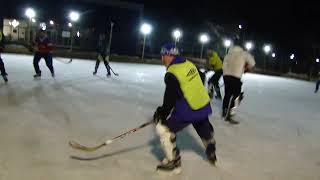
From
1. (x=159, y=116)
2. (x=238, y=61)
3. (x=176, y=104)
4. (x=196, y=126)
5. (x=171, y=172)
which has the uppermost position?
(x=238, y=61)

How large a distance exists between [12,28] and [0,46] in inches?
1157

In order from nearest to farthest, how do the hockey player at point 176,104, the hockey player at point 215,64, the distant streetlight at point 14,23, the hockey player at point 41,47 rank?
the hockey player at point 176,104
the hockey player at point 215,64
the hockey player at point 41,47
the distant streetlight at point 14,23

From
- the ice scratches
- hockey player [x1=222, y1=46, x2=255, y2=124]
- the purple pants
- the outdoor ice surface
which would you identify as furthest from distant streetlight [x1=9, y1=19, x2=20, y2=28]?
the purple pants

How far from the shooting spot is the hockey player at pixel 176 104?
5.39 m

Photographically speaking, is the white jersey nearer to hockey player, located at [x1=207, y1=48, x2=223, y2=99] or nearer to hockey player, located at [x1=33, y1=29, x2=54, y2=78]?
hockey player, located at [x1=207, y1=48, x2=223, y2=99]

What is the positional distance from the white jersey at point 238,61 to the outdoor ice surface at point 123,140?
1059 millimetres

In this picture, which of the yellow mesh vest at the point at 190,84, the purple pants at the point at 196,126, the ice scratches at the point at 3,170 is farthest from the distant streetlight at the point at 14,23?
the yellow mesh vest at the point at 190,84

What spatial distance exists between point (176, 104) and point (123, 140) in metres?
1.78

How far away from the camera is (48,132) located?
720cm

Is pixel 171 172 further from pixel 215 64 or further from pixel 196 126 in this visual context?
pixel 215 64

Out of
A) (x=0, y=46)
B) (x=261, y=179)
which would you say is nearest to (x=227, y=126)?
(x=261, y=179)

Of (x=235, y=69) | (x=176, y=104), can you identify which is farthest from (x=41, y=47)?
(x=176, y=104)

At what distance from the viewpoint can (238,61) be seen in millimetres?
9156

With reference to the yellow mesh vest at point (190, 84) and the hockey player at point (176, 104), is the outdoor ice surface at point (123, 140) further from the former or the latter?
the yellow mesh vest at point (190, 84)
